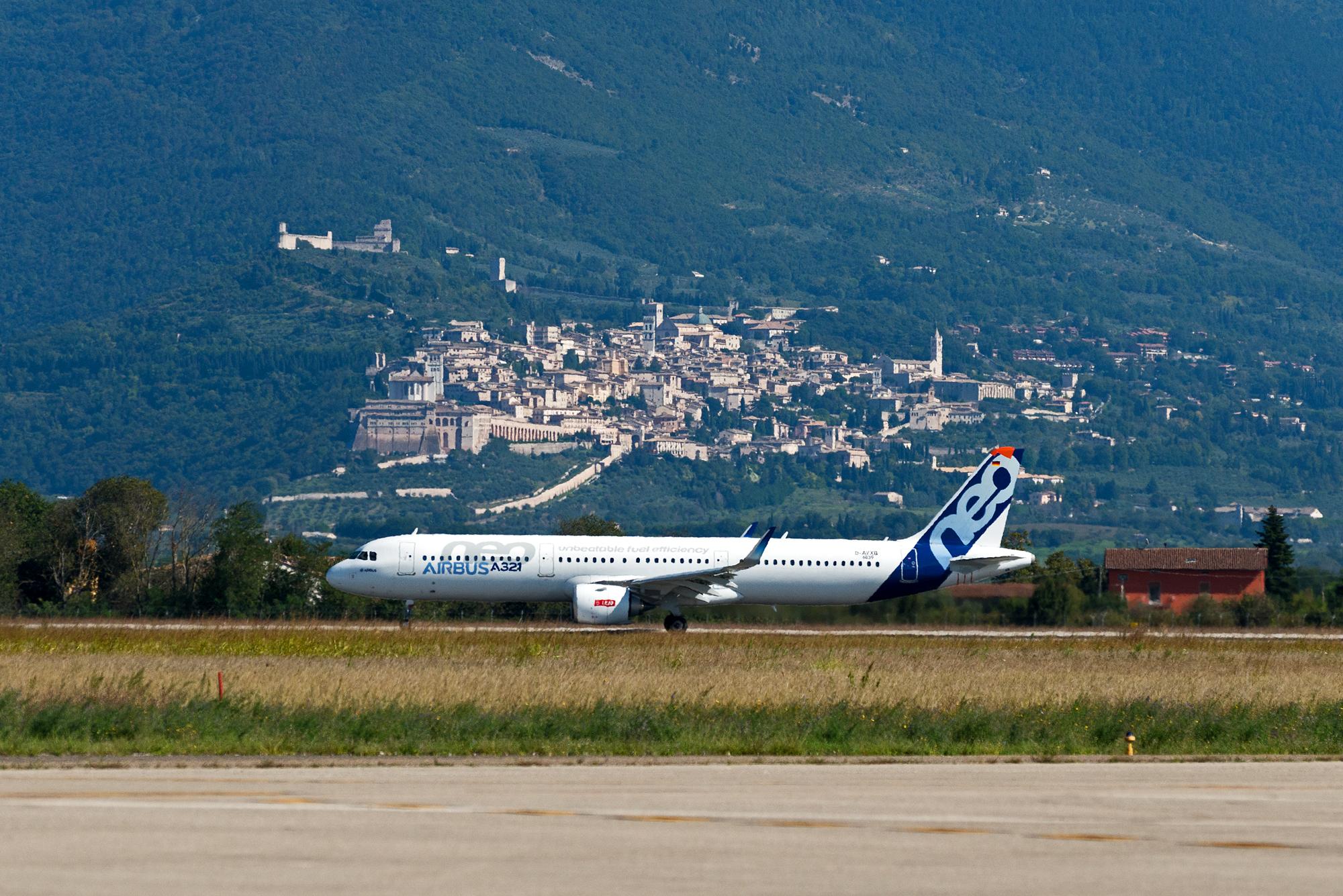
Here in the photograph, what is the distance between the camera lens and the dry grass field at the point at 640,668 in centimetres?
3653

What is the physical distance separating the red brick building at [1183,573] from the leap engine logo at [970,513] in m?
17.5

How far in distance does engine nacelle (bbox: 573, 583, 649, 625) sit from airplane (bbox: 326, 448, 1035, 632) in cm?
3

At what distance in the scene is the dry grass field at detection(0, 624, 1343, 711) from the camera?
3653 cm

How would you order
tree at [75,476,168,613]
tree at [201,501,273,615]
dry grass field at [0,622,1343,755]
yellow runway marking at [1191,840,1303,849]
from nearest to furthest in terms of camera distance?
1. yellow runway marking at [1191,840,1303,849]
2. dry grass field at [0,622,1343,755]
3. tree at [201,501,273,615]
4. tree at [75,476,168,613]

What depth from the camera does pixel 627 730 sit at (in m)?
31.0

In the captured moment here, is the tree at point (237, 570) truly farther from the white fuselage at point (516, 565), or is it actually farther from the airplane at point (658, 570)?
the white fuselage at point (516, 565)

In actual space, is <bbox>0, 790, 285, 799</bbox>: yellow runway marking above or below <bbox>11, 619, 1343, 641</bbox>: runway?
below

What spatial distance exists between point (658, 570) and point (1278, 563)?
135 feet

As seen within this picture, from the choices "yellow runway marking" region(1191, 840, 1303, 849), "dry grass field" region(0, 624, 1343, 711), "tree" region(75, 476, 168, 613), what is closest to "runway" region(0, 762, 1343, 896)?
"yellow runway marking" region(1191, 840, 1303, 849)

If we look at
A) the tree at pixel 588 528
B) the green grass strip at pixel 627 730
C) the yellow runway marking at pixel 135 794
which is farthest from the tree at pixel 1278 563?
the yellow runway marking at pixel 135 794

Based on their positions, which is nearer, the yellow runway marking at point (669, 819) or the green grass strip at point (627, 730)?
the yellow runway marking at point (669, 819)

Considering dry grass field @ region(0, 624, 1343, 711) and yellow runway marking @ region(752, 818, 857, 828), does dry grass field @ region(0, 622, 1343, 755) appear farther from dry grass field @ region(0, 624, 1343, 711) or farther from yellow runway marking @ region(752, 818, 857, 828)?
yellow runway marking @ region(752, 818, 857, 828)

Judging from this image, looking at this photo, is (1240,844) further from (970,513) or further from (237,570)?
(237,570)

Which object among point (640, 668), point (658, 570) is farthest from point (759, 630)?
point (640, 668)
